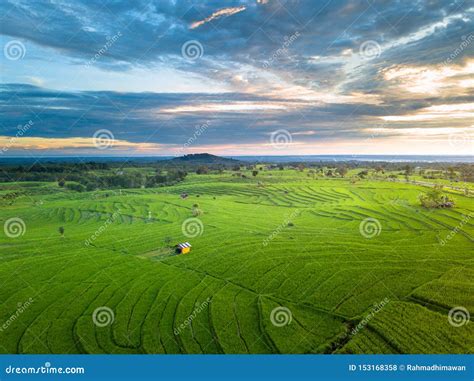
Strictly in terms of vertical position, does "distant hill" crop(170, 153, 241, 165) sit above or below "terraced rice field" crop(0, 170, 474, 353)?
above

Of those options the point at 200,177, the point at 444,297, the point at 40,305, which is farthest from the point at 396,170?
the point at 40,305

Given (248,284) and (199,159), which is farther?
(199,159)

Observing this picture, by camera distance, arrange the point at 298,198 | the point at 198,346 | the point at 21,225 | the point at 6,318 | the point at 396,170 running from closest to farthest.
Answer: the point at 198,346 → the point at 6,318 → the point at 21,225 → the point at 298,198 → the point at 396,170

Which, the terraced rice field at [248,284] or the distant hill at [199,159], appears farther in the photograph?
the distant hill at [199,159]

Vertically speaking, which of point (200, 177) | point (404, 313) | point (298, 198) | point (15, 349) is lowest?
point (15, 349)

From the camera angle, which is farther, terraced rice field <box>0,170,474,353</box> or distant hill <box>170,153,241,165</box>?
distant hill <box>170,153,241,165</box>

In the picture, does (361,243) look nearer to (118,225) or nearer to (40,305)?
(40,305)

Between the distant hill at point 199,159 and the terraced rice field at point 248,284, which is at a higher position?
the distant hill at point 199,159

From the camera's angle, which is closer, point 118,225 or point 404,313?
point 404,313
